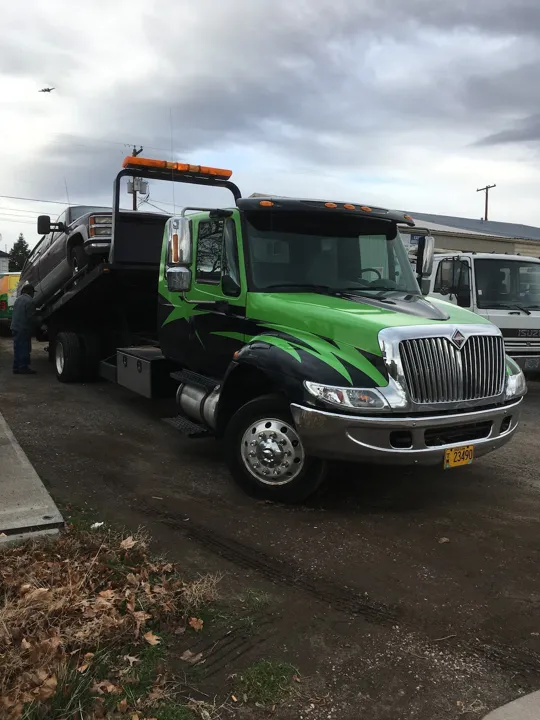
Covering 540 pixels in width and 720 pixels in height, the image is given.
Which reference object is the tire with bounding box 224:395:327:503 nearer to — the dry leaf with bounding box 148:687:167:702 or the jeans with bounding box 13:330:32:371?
the dry leaf with bounding box 148:687:167:702

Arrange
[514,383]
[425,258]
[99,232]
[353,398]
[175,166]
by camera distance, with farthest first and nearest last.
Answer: [99,232] < [175,166] < [425,258] < [514,383] < [353,398]

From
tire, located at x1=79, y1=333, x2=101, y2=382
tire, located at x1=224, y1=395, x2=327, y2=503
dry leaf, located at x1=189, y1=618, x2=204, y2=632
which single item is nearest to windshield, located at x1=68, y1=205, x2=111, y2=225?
tire, located at x1=79, y1=333, x2=101, y2=382

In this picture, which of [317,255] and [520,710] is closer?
[520,710]

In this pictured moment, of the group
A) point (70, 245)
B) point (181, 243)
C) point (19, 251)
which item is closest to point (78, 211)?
point (70, 245)

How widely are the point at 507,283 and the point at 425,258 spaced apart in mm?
4140

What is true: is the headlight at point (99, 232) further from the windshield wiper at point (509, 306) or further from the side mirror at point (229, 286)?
the windshield wiper at point (509, 306)

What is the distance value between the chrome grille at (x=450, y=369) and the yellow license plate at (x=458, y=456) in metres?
0.37

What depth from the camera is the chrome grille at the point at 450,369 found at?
4.60m

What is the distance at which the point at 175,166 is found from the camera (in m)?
8.12

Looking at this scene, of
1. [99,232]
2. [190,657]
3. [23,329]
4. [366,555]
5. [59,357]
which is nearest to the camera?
[190,657]

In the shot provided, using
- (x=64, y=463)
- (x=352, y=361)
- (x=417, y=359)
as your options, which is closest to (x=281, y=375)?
(x=352, y=361)

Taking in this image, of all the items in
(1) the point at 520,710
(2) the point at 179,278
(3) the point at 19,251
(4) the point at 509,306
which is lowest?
(1) the point at 520,710

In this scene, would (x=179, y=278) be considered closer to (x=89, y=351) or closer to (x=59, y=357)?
(x=89, y=351)

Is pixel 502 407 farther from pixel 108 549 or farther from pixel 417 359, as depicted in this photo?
pixel 108 549
